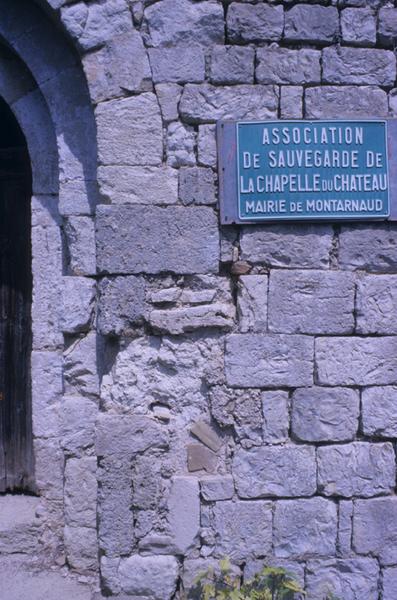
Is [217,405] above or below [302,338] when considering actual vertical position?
below

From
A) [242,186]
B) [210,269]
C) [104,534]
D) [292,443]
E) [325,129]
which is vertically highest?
[325,129]

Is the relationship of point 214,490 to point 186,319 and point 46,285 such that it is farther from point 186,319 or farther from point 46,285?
point 46,285

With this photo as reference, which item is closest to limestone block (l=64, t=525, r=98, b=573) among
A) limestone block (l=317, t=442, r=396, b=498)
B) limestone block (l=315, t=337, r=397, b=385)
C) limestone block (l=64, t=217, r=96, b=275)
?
limestone block (l=317, t=442, r=396, b=498)

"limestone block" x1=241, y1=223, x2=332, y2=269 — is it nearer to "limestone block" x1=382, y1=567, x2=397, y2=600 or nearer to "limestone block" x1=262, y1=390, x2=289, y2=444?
"limestone block" x1=262, y1=390, x2=289, y2=444

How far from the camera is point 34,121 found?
3.34m

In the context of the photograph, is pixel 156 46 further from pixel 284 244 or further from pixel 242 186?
pixel 284 244

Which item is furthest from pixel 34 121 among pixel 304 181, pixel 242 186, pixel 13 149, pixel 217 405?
pixel 217 405

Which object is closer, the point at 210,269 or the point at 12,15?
the point at 210,269

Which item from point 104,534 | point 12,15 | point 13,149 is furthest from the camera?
point 13,149

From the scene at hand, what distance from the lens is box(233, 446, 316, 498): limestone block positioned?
286 centimetres

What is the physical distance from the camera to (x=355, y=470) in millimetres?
2877

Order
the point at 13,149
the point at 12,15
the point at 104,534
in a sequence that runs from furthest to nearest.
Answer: the point at 13,149
the point at 12,15
the point at 104,534

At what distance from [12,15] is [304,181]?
1823 millimetres

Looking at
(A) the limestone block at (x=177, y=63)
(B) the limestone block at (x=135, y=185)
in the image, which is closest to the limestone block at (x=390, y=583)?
(B) the limestone block at (x=135, y=185)
